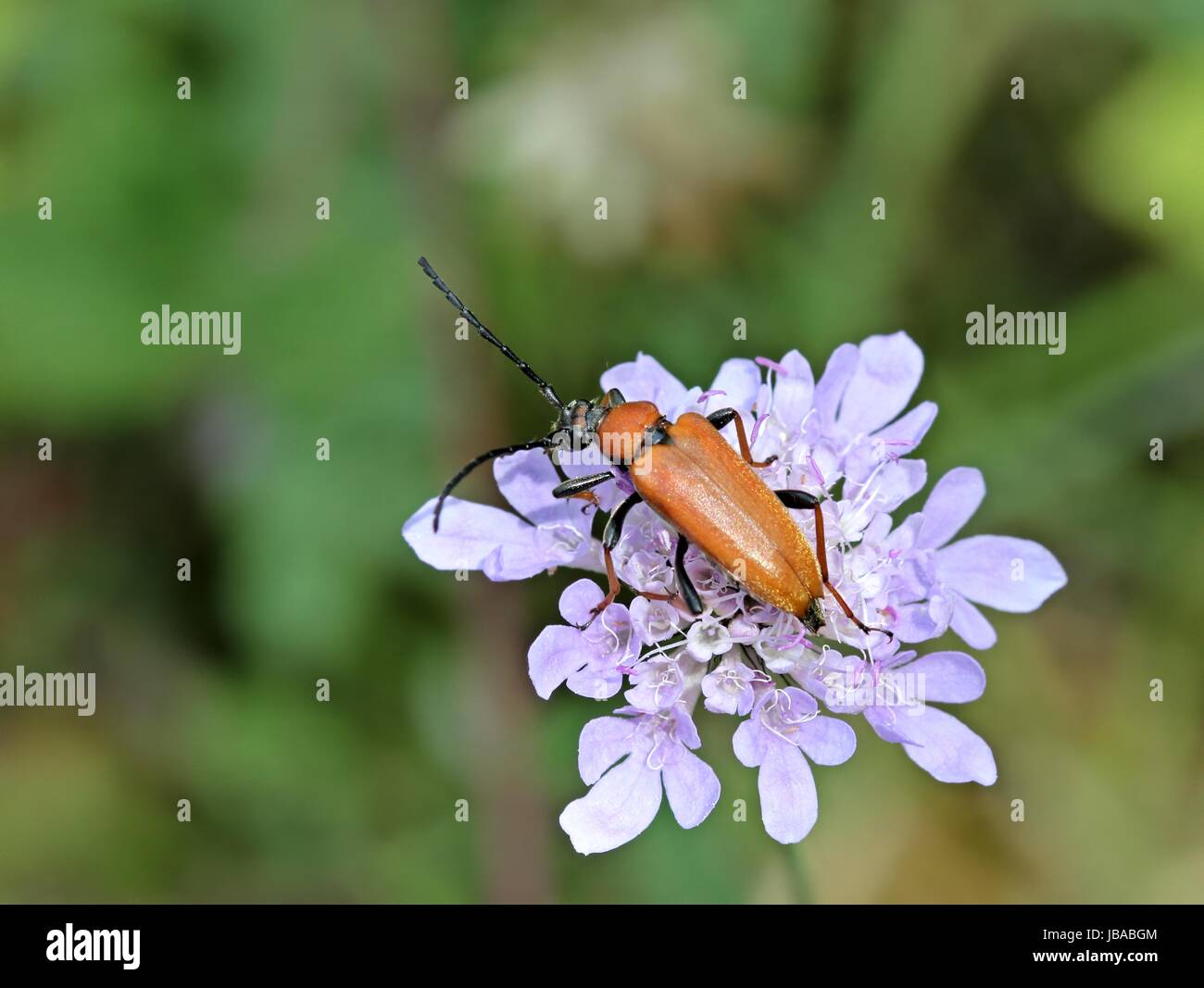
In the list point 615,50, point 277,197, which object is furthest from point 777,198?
point 277,197

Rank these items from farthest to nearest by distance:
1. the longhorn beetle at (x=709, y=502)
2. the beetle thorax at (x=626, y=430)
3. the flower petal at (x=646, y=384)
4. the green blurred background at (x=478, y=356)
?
the green blurred background at (x=478, y=356) → the flower petal at (x=646, y=384) → the beetle thorax at (x=626, y=430) → the longhorn beetle at (x=709, y=502)

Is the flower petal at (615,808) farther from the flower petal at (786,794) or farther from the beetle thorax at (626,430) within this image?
the beetle thorax at (626,430)

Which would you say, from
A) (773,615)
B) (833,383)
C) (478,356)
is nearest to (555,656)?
(773,615)

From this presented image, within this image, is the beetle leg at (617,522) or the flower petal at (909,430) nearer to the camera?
the beetle leg at (617,522)

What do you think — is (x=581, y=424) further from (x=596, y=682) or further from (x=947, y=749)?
(x=947, y=749)

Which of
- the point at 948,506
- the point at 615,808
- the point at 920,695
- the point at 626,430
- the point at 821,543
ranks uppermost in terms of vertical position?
the point at 626,430

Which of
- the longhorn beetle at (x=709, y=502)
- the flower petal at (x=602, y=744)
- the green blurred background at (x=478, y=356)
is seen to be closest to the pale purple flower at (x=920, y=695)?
the longhorn beetle at (x=709, y=502)
